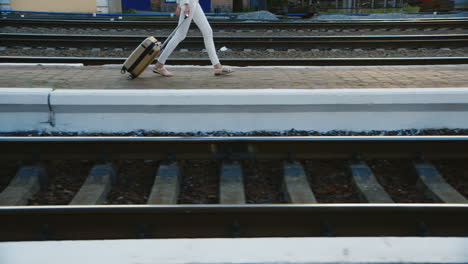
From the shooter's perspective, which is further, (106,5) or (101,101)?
(106,5)

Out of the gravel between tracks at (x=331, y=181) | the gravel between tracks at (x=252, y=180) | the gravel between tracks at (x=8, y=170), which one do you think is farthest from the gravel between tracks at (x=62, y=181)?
the gravel between tracks at (x=331, y=181)

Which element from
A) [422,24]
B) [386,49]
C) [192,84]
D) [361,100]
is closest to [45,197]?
[192,84]

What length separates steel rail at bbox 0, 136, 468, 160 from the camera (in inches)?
175

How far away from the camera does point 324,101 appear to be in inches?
210

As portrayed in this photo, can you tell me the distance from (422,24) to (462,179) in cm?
1182

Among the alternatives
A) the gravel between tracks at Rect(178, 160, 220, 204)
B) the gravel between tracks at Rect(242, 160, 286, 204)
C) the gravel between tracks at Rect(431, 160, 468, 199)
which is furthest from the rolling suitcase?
the gravel between tracks at Rect(431, 160, 468, 199)

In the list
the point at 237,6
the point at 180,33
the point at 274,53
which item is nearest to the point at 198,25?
the point at 180,33

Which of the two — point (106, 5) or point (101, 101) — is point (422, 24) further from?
point (106, 5)

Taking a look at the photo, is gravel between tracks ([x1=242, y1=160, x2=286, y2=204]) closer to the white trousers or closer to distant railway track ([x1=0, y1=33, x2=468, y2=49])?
the white trousers

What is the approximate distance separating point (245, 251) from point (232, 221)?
Answer: 1.27 meters

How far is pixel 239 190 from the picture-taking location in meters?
3.95

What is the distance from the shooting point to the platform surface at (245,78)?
6113mm

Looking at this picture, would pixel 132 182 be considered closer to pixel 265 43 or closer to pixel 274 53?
pixel 274 53

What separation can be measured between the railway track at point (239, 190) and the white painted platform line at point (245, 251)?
1.15 meters
